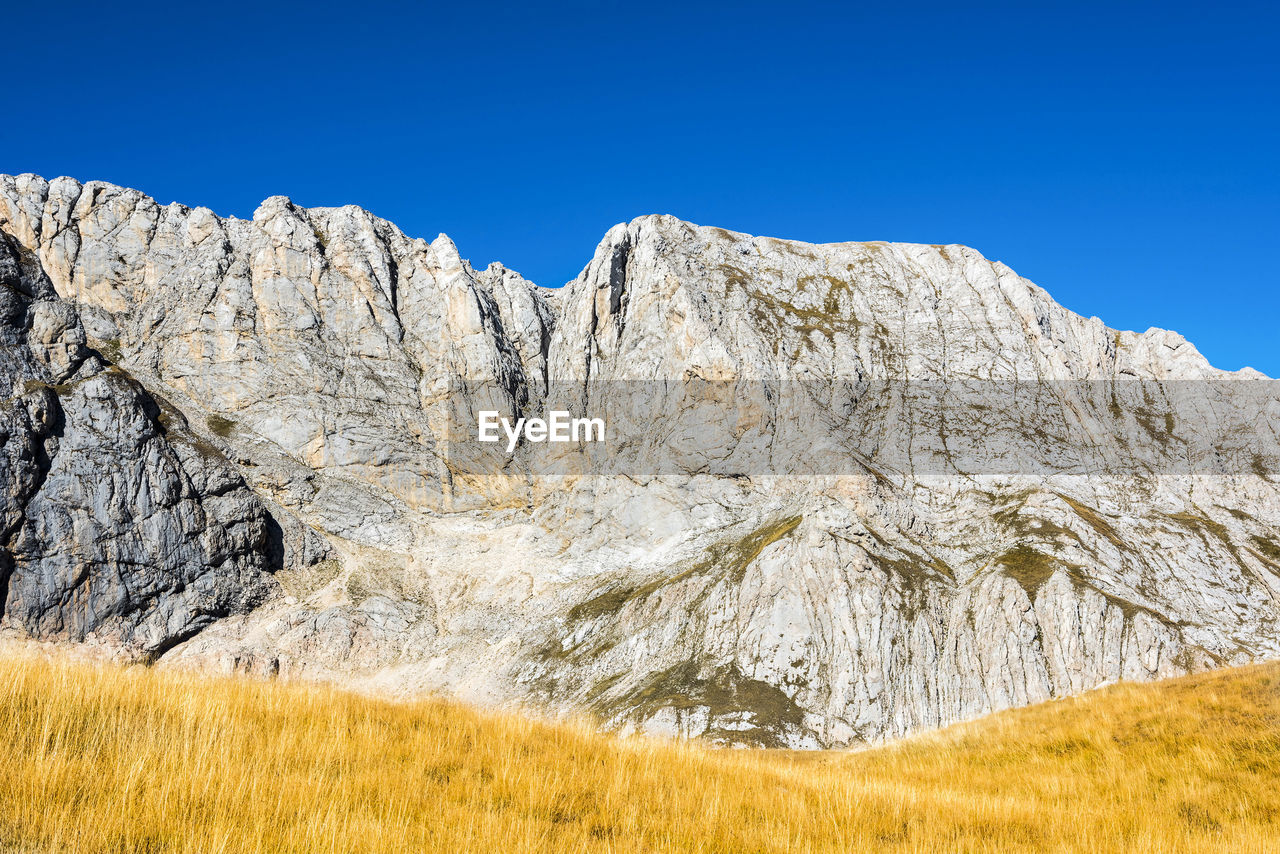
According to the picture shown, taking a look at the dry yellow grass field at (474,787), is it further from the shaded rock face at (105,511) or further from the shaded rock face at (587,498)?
the shaded rock face at (105,511)

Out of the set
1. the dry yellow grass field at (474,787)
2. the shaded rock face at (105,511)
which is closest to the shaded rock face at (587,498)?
the shaded rock face at (105,511)

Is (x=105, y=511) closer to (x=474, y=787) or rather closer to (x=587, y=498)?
(x=587, y=498)

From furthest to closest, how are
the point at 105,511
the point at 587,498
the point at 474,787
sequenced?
the point at 587,498
the point at 105,511
the point at 474,787

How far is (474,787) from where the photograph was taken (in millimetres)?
8234

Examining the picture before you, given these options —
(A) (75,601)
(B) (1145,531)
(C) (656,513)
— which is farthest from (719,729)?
(A) (75,601)

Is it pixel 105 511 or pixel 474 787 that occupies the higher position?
pixel 105 511

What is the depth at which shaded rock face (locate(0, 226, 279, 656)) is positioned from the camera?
257 feet

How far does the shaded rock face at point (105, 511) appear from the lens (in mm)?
78375

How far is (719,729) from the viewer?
177 ft

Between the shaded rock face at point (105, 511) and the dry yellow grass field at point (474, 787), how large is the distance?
83679 mm

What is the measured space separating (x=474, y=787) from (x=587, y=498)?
87667 mm

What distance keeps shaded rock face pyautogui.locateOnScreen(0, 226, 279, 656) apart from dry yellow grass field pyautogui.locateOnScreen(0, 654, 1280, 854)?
275ft

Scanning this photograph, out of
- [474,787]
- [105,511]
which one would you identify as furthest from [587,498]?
[474,787]

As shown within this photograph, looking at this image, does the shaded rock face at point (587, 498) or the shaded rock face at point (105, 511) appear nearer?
the shaded rock face at point (587, 498)
